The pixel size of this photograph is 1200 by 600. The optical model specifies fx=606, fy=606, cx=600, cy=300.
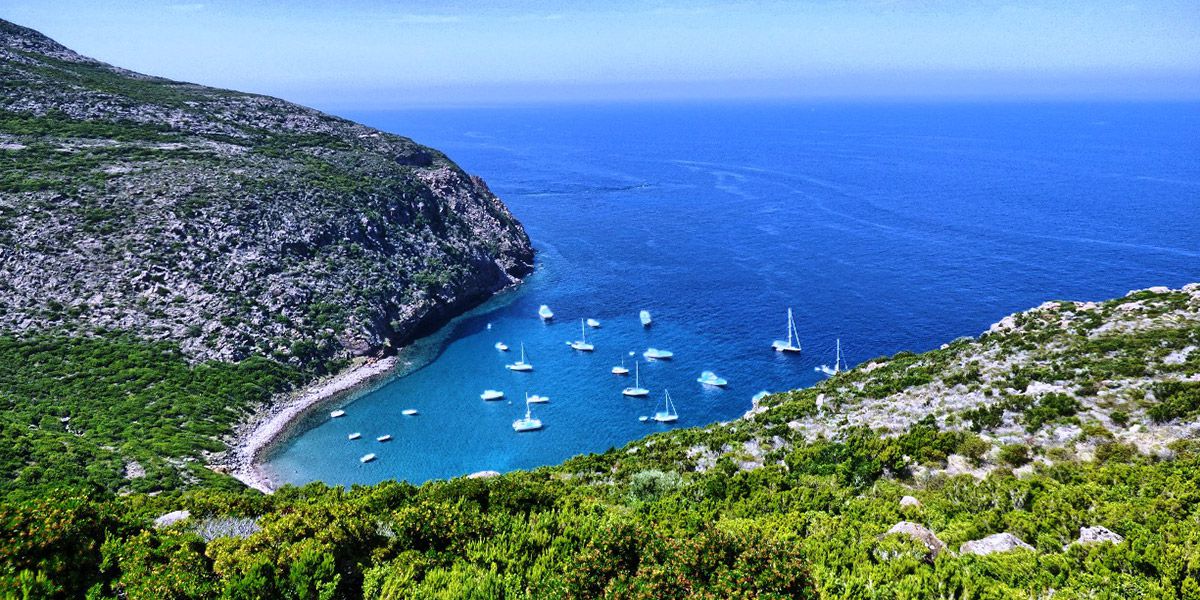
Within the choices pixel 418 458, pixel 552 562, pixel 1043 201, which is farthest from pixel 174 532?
pixel 1043 201

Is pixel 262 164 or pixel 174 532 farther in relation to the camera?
pixel 262 164

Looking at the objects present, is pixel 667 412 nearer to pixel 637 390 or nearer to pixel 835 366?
pixel 637 390

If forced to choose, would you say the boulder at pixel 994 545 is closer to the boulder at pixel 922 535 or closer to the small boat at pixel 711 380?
the boulder at pixel 922 535

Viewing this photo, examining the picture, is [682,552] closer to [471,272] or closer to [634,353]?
[634,353]

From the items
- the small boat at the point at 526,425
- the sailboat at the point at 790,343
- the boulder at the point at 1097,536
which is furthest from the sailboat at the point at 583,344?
the boulder at the point at 1097,536

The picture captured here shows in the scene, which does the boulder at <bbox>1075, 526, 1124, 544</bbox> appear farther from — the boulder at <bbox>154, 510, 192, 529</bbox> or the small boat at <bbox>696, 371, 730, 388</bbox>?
the small boat at <bbox>696, 371, 730, 388</bbox>
